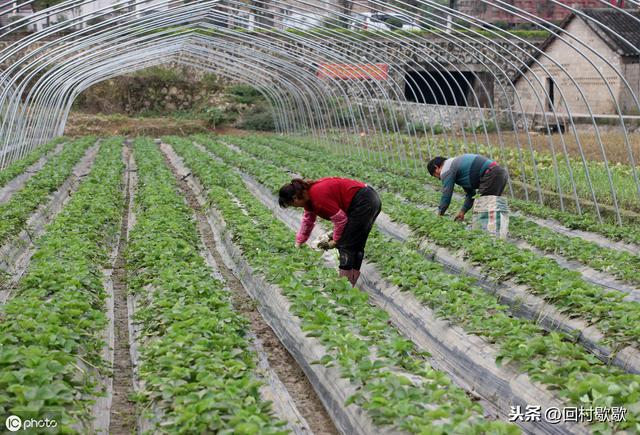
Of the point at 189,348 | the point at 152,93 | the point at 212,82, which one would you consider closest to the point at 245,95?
the point at 212,82

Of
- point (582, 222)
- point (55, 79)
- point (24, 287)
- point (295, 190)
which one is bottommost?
point (582, 222)

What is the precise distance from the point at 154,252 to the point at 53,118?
23438 mm

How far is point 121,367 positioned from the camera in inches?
257

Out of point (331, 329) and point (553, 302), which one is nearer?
point (331, 329)

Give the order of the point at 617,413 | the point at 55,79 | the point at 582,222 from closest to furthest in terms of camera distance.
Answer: the point at 617,413 → the point at 582,222 → the point at 55,79

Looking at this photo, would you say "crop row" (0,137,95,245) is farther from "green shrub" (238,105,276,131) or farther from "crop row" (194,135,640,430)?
"green shrub" (238,105,276,131)

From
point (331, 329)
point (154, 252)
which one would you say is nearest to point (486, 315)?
point (331, 329)

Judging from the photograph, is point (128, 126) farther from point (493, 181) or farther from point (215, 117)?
point (493, 181)

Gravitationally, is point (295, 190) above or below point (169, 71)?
below

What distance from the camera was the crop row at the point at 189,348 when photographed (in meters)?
4.62

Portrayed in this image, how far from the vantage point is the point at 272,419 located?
4.92 m

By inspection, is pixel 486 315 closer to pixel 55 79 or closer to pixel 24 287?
pixel 24 287

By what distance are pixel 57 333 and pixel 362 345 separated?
226 centimetres

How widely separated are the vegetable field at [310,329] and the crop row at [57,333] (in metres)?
0.02
